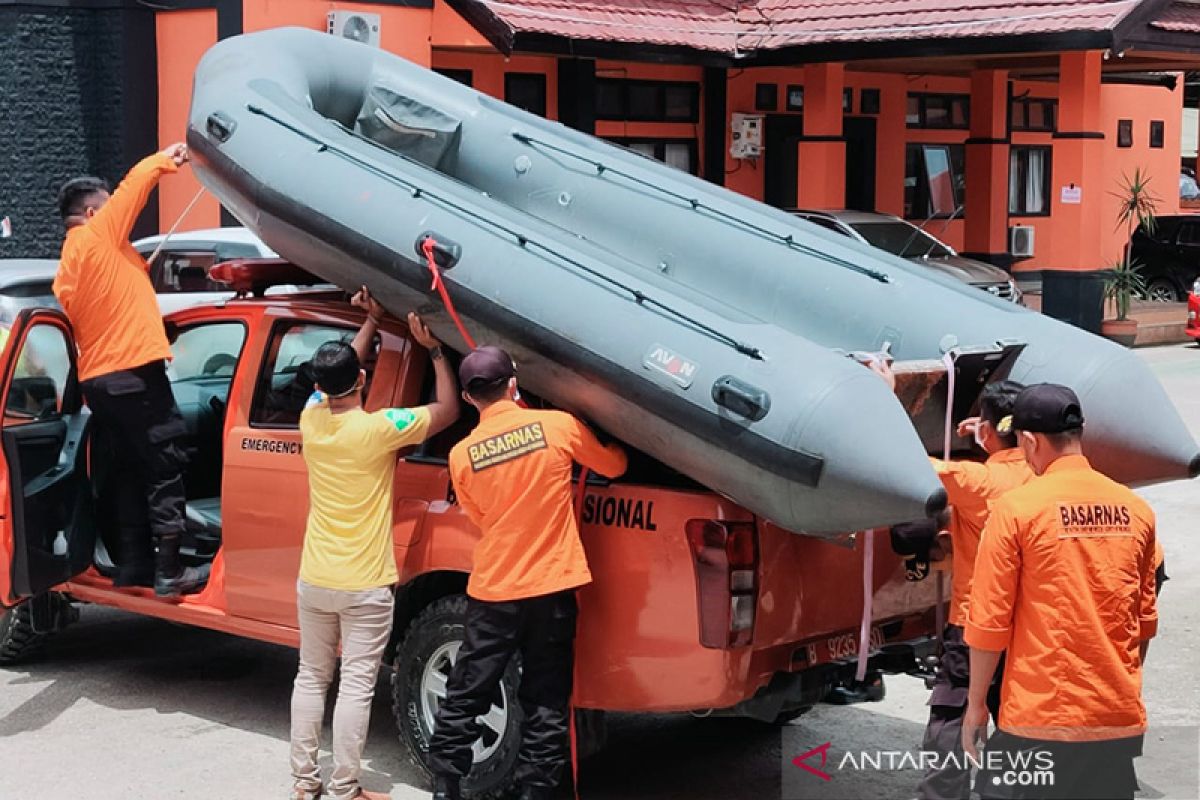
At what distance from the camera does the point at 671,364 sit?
546cm

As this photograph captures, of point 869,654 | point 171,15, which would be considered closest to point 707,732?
point 869,654

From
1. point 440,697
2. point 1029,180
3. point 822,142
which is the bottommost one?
point 440,697

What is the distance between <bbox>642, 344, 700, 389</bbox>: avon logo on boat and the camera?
542 cm

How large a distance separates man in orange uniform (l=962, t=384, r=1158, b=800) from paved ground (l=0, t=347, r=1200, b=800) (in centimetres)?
187

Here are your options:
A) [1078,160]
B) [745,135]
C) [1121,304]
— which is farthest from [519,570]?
[745,135]

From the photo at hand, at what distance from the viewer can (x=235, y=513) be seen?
676 centimetres

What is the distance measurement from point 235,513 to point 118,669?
1603 mm

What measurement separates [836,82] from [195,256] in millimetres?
11388

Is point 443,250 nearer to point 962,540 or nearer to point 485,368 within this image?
point 485,368

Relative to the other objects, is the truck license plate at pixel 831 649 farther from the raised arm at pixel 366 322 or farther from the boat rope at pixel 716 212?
the raised arm at pixel 366 322

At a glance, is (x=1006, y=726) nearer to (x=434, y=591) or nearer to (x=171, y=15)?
(x=434, y=591)

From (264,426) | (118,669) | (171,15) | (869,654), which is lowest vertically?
(118,669)

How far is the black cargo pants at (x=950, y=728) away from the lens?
5.45 meters

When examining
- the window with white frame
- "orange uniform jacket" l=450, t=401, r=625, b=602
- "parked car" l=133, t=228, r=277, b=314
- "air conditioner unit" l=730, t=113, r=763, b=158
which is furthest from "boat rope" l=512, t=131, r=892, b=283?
the window with white frame
